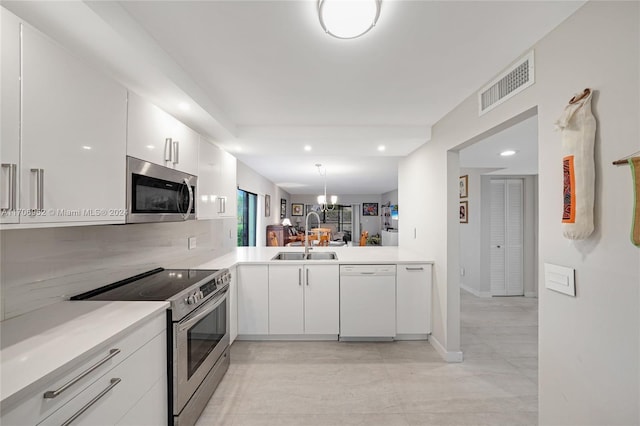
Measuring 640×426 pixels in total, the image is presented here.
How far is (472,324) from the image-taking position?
355cm

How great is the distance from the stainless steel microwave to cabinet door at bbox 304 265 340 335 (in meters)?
1.43

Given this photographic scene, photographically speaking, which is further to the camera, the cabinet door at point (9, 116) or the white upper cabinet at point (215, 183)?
the white upper cabinet at point (215, 183)

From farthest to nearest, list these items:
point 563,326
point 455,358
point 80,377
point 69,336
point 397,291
→ 1. point 397,291
2. point 455,358
3. point 563,326
4. point 69,336
5. point 80,377

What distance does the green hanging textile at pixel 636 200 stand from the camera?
987mm

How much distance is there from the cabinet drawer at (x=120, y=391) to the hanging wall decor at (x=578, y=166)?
6.99 feet

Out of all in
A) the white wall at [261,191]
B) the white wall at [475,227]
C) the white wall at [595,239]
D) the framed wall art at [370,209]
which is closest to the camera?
the white wall at [595,239]

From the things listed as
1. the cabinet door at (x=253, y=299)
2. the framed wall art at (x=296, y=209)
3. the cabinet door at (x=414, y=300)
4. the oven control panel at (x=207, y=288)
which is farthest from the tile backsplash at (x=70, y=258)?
the framed wall art at (x=296, y=209)

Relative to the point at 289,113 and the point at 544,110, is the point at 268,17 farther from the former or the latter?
the point at 544,110

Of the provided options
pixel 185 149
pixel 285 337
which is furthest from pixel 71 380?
pixel 285 337

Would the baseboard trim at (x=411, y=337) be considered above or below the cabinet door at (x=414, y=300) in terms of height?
below

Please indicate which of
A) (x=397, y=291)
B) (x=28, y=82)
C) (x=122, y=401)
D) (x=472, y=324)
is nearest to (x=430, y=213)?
(x=397, y=291)

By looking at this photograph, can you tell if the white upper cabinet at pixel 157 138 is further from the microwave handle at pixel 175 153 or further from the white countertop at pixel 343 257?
the white countertop at pixel 343 257

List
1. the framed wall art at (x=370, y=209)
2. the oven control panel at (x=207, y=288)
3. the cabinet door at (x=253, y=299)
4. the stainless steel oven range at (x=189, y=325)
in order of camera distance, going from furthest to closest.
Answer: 1. the framed wall art at (x=370, y=209)
2. the cabinet door at (x=253, y=299)
3. the oven control panel at (x=207, y=288)
4. the stainless steel oven range at (x=189, y=325)

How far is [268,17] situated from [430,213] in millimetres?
2446
